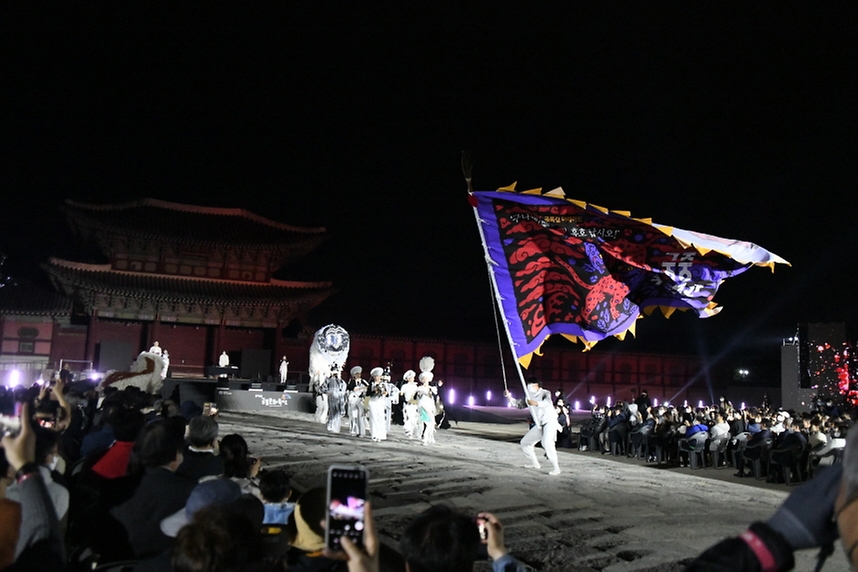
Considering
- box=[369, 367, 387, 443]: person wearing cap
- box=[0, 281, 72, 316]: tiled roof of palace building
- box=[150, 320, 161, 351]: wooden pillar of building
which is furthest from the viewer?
box=[150, 320, 161, 351]: wooden pillar of building

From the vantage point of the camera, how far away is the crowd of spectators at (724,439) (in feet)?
42.8

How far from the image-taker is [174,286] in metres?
34.2

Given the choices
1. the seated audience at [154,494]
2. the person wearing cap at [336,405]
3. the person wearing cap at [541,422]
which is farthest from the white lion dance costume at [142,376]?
the seated audience at [154,494]

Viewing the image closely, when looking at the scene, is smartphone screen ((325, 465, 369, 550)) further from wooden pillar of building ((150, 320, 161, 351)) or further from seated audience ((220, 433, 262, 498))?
wooden pillar of building ((150, 320, 161, 351))

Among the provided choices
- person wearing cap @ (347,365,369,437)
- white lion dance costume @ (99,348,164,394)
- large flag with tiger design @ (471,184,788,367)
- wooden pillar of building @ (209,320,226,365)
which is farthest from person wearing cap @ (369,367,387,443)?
wooden pillar of building @ (209,320,226,365)

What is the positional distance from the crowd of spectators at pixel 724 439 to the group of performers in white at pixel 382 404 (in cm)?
378

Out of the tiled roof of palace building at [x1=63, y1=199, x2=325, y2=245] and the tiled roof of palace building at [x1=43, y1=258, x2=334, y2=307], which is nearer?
the tiled roof of palace building at [x1=43, y1=258, x2=334, y2=307]

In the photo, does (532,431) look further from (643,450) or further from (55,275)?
(55,275)

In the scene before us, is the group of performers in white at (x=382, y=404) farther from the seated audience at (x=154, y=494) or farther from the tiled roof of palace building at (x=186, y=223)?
the tiled roof of palace building at (x=186, y=223)

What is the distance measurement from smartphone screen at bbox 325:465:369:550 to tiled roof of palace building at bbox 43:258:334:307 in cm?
3324

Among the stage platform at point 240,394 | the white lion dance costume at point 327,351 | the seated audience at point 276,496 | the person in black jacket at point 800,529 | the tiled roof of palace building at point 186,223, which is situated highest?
the tiled roof of palace building at point 186,223

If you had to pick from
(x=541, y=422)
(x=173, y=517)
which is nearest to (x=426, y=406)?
(x=541, y=422)

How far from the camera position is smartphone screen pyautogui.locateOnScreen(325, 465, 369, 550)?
2283 mm

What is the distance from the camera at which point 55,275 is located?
32.3 meters
